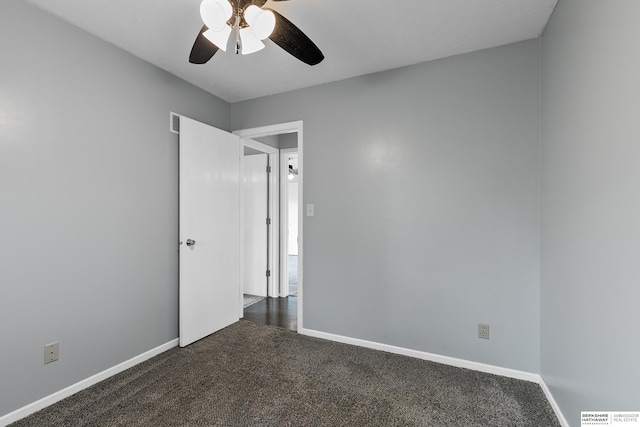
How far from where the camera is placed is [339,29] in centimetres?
204

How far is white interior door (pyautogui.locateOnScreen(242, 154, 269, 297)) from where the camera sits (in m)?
4.25

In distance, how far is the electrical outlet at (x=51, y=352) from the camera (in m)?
1.85

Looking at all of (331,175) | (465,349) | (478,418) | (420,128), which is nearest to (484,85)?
(420,128)

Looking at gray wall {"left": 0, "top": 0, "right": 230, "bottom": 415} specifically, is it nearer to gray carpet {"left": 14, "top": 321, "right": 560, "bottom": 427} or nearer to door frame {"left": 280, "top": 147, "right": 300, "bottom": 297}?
gray carpet {"left": 14, "top": 321, "right": 560, "bottom": 427}

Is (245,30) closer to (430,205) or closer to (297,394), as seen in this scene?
(430,205)

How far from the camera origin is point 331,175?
9.41 ft

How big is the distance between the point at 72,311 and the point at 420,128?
292 centimetres

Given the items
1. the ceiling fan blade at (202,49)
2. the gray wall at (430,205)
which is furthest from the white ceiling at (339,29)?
the ceiling fan blade at (202,49)

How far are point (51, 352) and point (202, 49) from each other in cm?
212

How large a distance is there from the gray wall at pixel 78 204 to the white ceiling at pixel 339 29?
247 mm

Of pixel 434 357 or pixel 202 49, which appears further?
pixel 434 357

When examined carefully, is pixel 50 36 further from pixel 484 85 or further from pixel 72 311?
pixel 484 85

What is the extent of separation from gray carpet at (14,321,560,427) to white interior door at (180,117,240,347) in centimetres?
43

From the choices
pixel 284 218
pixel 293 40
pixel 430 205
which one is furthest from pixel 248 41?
pixel 284 218
